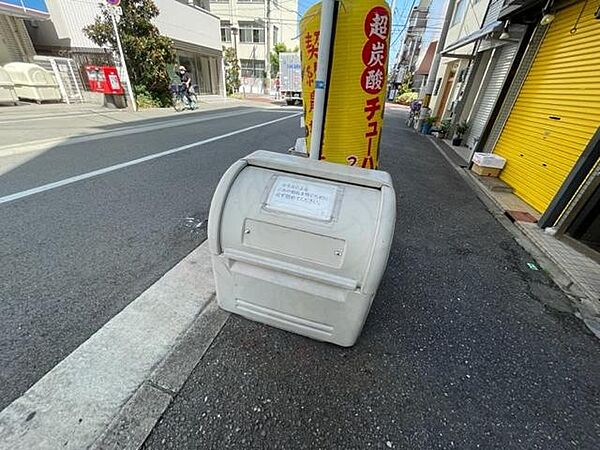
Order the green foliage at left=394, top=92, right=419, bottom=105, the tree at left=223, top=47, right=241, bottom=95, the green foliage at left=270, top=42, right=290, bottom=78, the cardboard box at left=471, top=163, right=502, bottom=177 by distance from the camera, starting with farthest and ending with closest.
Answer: the green foliage at left=394, top=92, right=419, bottom=105
the green foliage at left=270, top=42, right=290, bottom=78
the tree at left=223, top=47, right=241, bottom=95
the cardboard box at left=471, top=163, right=502, bottom=177

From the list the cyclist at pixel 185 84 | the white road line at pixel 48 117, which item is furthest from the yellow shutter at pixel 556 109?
the cyclist at pixel 185 84

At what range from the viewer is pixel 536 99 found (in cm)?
477

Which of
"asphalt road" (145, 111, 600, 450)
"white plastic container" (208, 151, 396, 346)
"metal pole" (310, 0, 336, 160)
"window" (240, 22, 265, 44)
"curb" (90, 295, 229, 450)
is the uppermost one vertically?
"window" (240, 22, 265, 44)

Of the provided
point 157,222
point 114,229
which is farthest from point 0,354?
point 157,222

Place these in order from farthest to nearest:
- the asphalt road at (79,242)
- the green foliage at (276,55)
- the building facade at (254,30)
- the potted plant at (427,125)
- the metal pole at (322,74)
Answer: the building facade at (254,30)
the green foliage at (276,55)
the potted plant at (427,125)
the metal pole at (322,74)
the asphalt road at (79,242)

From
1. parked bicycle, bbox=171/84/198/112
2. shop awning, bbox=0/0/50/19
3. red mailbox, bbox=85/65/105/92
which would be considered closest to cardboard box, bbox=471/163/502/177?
parked bicycle, bbox=171/84/198/112

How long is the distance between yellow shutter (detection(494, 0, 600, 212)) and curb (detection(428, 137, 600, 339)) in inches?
26.1

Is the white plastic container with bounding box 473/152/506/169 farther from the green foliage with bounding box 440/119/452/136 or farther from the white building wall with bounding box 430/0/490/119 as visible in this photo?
the white building wall with bounding box 430/0/490/119

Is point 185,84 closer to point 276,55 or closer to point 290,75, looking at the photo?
point 290,75

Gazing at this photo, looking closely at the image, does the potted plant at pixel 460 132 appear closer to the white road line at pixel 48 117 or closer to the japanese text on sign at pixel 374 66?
the japanese text on sign at pixel 374 66

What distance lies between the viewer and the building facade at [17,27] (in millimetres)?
9430

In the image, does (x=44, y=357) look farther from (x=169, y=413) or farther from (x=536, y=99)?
(x=536, y=99)

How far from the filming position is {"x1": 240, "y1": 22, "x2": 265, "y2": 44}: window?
26516 millimetres

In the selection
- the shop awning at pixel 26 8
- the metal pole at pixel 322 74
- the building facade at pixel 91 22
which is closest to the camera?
the metal pole at pixel 322 74
